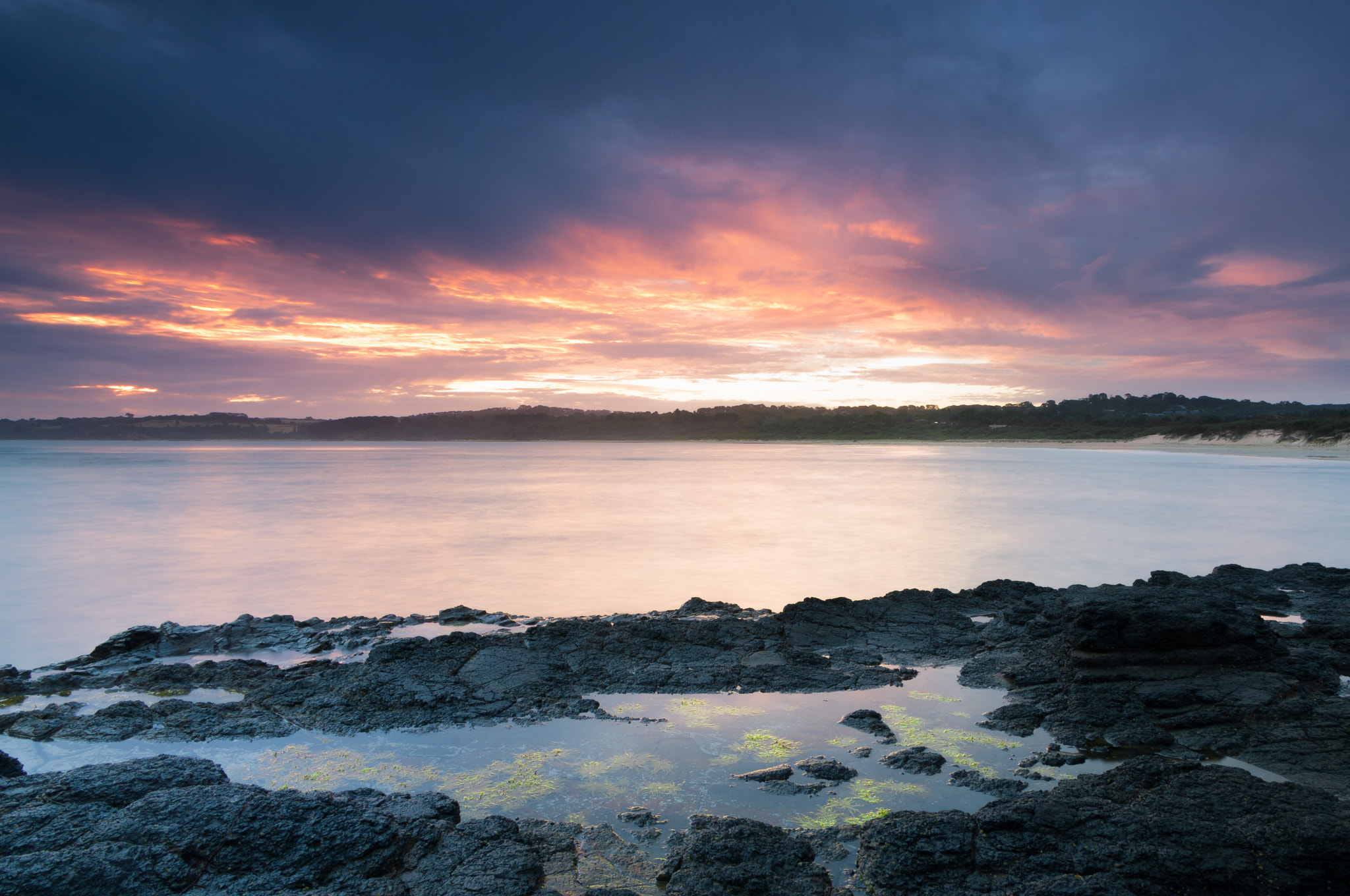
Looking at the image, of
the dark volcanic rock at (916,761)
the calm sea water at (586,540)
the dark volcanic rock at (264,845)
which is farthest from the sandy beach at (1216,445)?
the dark volcanic rock at (264,845)

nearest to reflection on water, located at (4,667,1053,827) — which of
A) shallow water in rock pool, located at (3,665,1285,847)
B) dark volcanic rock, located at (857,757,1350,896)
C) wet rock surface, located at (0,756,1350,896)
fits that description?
shallow water in rock pool, located at (3,665,1285,847)

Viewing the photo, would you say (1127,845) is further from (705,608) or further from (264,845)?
(705,608)

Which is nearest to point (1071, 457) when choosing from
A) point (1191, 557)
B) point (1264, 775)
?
point (1191, 557)

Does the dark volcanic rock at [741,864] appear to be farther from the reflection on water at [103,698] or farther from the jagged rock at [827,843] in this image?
the reflection on water at [103,698]

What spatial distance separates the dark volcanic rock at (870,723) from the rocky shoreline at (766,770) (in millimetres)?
317

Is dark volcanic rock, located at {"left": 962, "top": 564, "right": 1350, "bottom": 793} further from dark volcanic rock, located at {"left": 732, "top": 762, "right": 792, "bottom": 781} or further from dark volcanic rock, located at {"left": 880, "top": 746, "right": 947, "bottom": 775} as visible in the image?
dark volcanic rock, located at {"left": 732, "top": 762, "right": 792, "bottom": 781}

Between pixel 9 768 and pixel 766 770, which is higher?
pixel 9 768

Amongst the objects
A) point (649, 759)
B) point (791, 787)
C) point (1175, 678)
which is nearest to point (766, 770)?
point (791, 787)

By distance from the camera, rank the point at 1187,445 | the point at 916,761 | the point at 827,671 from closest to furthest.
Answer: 1. the point at 916,761
2. the point at 827,671
3. the point at 1187,445

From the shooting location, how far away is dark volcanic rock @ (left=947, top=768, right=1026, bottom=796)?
11.3 ft

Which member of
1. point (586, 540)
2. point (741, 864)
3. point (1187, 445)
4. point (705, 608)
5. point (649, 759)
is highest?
point (1187, 445)

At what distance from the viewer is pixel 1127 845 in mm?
2717

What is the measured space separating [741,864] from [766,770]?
3.37ft

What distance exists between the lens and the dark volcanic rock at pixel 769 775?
3.64m
